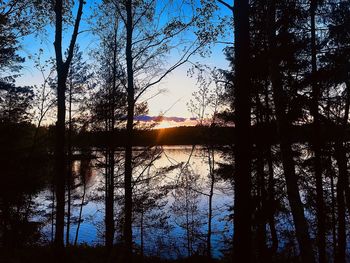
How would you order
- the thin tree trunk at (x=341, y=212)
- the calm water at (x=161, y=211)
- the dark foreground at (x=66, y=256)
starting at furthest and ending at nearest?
the calm water at (x=161, y=211) < the thin tree trunk at (x=341, y=212) < the dark foreground at (x=66, y=256)

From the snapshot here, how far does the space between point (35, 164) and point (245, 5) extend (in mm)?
→ 14761

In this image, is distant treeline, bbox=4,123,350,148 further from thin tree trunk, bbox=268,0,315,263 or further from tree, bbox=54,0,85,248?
tree, bbox=54,0,85,248

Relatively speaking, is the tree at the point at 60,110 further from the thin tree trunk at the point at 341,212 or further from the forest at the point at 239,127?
the thin tree trunk at the point at 341,212

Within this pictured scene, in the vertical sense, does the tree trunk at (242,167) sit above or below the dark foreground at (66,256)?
above

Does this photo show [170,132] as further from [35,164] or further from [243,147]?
[243,147]

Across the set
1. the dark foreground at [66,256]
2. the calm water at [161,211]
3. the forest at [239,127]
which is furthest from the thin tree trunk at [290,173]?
the calm water at [161,211]

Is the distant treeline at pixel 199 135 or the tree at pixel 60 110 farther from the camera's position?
the distant treeline at pixel 199 135

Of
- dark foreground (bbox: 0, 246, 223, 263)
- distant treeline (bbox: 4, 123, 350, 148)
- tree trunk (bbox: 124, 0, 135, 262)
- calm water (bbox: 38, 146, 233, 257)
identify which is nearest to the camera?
tree trunk (bbox: 124, 0, 135, 262)

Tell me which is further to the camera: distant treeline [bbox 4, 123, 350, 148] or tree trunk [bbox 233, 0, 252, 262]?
distant treeline [bbox 4, 123, 350, 148]

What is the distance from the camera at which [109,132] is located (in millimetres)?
14477

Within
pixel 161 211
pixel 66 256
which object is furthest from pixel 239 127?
pixel 161 211

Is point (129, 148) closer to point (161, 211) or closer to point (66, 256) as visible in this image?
point (66, 256)

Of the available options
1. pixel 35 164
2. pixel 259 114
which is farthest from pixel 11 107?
pixel 259 114

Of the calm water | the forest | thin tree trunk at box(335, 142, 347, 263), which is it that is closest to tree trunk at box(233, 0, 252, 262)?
the forest
